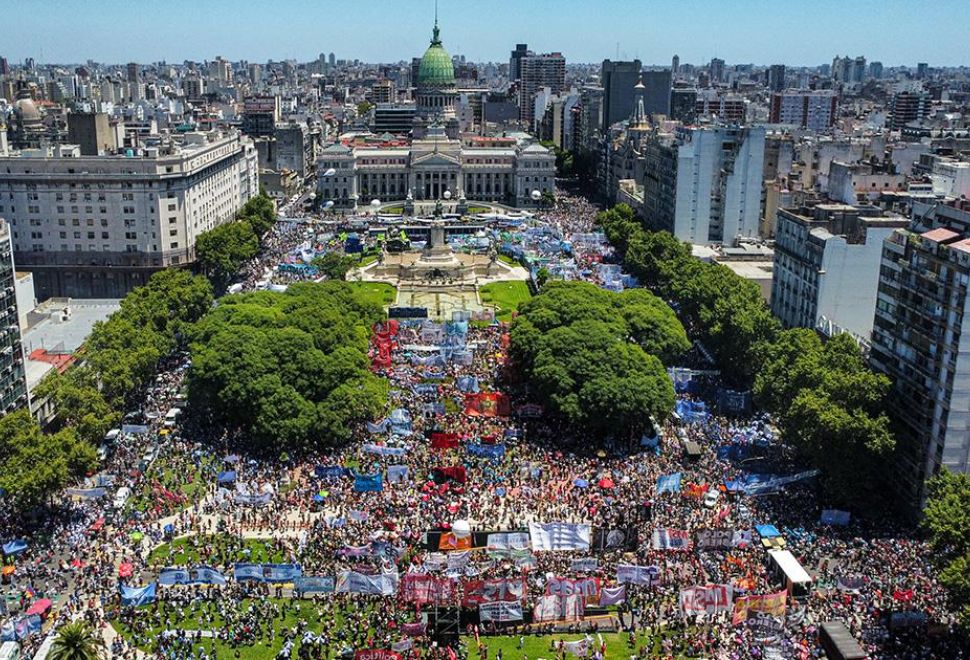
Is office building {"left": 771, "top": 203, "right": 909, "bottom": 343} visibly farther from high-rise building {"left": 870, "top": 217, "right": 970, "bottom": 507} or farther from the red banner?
the red banner

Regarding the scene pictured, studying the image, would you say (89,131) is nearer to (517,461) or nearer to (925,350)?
(517,461)

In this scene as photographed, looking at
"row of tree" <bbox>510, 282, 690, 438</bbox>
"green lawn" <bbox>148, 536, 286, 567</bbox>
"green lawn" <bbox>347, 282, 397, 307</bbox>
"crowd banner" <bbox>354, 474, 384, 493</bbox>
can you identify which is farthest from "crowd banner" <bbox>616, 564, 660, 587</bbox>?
"green lawn" <bbox>347, 282, 397, 307</bbox>

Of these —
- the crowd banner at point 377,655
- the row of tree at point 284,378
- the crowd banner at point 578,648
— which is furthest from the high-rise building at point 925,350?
the row of tree at point 284,378

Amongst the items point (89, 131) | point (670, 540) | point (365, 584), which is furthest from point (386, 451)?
point (89, 131)

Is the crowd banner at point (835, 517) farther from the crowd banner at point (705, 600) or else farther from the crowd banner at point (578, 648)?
the crowd banner at point (578, 648)

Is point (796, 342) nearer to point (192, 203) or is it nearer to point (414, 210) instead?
point (192, 203)

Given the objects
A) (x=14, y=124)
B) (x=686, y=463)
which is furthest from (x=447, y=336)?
(x=14, y=124)
